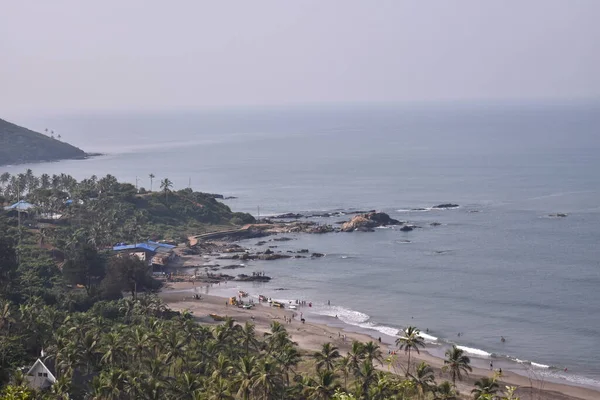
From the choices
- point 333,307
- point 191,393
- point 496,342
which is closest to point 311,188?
point 333,307

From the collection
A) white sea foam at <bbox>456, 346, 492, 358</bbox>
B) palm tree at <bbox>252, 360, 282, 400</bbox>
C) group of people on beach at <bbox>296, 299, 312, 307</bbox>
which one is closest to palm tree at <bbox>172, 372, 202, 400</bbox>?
palm tree at <bbox>252, 360, 282, 400</bbox>

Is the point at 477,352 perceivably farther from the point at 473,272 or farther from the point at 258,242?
the point at 258,242

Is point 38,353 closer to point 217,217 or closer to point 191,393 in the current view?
point 191,393

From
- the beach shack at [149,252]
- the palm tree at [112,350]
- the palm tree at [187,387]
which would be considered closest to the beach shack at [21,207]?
the beach shack at [149,252]

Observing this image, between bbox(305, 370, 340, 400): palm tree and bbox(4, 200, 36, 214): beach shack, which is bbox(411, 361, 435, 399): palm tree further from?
bbox(4, 200, 36, 214): beach shack

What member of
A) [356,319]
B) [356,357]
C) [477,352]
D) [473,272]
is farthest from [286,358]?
[473,272]

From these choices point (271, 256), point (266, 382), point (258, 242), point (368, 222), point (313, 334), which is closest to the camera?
point (266, 382)
